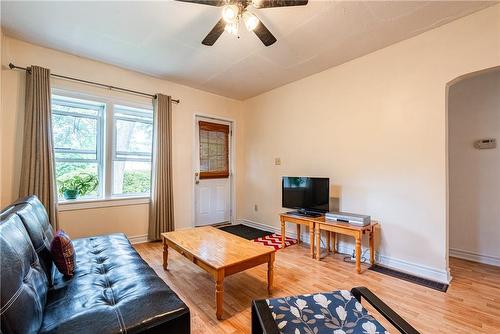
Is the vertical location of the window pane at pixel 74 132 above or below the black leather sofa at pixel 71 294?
above

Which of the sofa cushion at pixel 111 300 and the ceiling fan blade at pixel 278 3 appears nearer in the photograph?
the sofa cushion at pixel 111 300

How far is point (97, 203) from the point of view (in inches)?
127

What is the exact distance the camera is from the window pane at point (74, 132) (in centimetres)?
304

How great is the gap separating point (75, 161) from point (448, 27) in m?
4.63

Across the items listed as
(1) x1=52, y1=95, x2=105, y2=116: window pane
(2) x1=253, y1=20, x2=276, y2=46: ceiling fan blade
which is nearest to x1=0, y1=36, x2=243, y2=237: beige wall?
(1) x1=52, y1=95, x2=105, y2=116: window pane

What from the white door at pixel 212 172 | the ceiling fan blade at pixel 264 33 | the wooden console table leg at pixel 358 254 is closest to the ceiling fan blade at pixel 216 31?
the ceiling fan blade at pixel 264 33

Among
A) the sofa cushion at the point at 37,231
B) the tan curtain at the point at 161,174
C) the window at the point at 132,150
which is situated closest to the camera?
the sofa cushion at the point at 37,231

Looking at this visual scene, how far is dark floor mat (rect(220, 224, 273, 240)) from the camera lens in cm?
396

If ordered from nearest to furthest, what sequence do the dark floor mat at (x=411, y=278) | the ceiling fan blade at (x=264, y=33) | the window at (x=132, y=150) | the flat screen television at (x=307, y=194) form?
the ceiling fan blade at (x=264, y=33)
the dark floor mat at (x=411, y=278)
the flat screen television at (x=307, y=194)
the window at (x=132, y=150)

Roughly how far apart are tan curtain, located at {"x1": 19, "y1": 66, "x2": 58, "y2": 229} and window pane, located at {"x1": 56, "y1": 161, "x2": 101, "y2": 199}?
0.31 metres

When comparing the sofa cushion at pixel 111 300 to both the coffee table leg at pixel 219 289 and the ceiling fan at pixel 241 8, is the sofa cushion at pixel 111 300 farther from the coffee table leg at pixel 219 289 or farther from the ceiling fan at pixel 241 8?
the ceiling fan at pixel 241 8

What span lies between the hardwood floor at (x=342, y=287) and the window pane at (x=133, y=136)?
→ 5.51 ft

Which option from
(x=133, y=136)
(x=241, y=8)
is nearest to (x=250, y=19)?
(x=241, y=8)

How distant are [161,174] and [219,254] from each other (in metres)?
2.05
